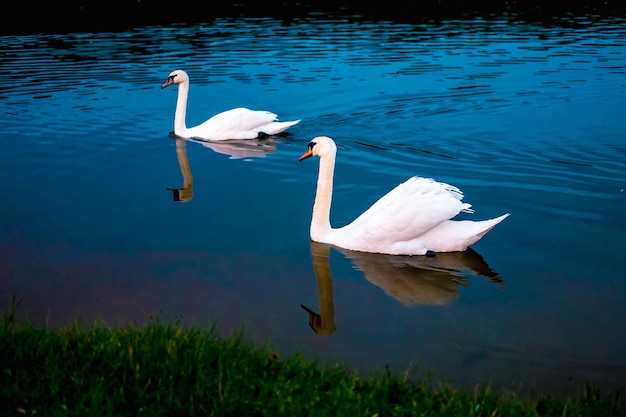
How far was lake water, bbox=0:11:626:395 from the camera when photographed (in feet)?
23.9

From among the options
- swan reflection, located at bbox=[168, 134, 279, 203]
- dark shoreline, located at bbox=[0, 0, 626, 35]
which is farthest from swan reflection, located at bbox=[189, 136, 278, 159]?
dark shoreline, located at bbox=[0, 0, 626, 35]

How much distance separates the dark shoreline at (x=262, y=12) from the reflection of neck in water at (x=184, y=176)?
60.2 ft

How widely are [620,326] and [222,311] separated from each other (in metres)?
3.67

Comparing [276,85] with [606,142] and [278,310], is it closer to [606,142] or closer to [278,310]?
[606,142]

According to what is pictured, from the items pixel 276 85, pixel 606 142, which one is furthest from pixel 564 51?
pixel 606 142

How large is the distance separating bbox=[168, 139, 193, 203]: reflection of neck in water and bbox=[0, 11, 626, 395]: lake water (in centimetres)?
6

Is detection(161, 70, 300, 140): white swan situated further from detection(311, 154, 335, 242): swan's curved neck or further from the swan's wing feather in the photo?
detection(311, 154, 335, 242): swan's curved neck

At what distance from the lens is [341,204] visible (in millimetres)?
11289

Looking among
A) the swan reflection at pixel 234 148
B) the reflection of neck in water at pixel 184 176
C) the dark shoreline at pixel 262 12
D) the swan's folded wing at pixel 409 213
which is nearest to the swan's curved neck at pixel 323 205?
the swan's folded wing at pixel 409 213

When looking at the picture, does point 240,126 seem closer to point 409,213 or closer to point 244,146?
point 244,146

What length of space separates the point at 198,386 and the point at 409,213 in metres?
4.27

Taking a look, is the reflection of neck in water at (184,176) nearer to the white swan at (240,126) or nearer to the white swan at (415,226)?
the white swan at (240,126)

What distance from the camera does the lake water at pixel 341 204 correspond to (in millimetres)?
7273

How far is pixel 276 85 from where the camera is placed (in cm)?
2025
